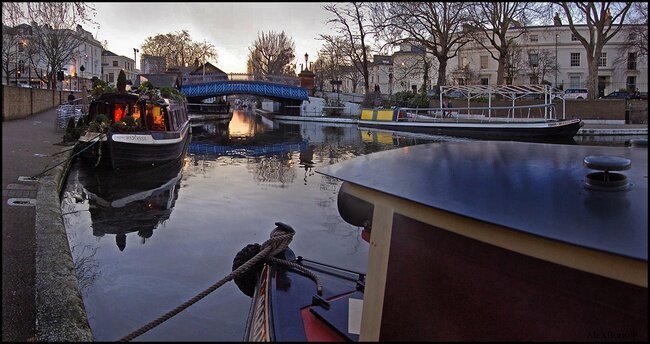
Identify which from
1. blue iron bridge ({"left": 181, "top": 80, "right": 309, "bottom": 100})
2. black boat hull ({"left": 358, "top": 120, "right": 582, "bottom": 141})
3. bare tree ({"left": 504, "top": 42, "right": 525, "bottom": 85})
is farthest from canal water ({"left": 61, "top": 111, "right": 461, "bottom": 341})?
bare tree ({"left": 504, "top": 42, "right": 525, "bottom": 85})

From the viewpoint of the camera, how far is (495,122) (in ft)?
100.0

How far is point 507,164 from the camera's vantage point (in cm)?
250

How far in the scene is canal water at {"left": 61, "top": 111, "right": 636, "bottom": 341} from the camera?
5621 mm

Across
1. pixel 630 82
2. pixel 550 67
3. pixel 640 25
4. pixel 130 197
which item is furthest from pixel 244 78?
pixel 640 25

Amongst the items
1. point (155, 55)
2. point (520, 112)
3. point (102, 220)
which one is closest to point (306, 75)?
point (520, 112)

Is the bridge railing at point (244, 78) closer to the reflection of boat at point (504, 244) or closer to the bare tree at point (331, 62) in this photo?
the bare tree at point (331, 62)

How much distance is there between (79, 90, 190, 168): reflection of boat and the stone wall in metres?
8.55

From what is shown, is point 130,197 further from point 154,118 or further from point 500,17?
point 500,17

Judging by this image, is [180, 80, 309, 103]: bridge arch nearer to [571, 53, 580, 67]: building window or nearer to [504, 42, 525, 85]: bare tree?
[504, 42, 525, 85]: bare tree

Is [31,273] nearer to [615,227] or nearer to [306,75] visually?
[615,227]

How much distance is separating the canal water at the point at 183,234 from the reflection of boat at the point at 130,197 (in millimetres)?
21

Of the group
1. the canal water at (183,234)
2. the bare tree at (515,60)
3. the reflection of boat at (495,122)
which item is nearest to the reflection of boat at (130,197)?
the canal water at (183,234)

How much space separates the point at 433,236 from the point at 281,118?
53.1 meters

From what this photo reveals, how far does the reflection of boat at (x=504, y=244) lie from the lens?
170cm
